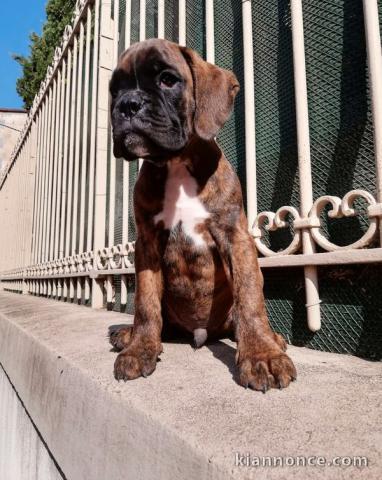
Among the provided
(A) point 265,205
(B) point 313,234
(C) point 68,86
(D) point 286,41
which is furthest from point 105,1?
(B) point 313,234

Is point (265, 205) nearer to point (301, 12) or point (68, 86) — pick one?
point (301, 12)

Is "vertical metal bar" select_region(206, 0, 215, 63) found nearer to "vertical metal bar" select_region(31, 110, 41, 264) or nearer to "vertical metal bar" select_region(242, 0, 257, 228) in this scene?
"vertical metal bar" select_region(242, 0, 257, 228)

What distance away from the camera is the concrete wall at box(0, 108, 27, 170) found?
15969mm

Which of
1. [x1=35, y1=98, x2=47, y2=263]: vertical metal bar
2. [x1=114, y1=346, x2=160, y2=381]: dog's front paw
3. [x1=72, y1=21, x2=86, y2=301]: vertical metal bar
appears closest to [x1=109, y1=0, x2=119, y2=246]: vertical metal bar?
[x1=72, y1=21, x2=86, y2=301]: vertical metal bar

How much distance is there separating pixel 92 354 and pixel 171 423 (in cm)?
92

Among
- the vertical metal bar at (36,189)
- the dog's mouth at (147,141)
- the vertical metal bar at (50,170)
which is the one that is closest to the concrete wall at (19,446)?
the dog's mouth at (147,141)

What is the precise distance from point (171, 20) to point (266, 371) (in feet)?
→ 9.92

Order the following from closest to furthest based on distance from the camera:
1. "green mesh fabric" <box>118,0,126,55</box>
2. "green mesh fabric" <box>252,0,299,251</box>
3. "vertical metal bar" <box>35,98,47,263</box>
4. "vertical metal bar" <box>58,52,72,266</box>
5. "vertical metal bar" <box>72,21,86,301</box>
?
"green mesh fabric" <box>252,0,299,251</box> < "green mesh fabric" <box>118,0,126,55</box> < "vertical metal bar" <box>72,21,86,301</box> < "vertical metal bar" <box>58,52,72,266</box> < "vertical metal bar" <box>35,98,47,263</box>

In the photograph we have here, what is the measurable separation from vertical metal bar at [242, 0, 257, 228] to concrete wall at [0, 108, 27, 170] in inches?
626

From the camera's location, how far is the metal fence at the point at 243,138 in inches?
70.3

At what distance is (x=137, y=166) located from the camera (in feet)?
11.5

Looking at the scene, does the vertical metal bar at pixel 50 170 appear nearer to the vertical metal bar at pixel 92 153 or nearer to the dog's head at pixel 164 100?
the vertical metal bar at pixel 92 153

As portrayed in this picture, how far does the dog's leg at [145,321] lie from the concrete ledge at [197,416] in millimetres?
60

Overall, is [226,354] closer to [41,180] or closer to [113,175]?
[113,175]
